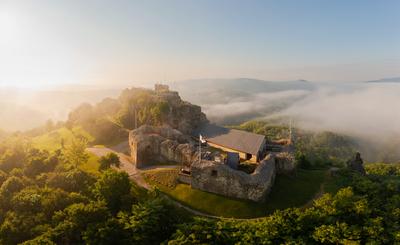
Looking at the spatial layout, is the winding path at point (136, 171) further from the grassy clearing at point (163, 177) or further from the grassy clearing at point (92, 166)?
the grassy clearing at point (92, 166)

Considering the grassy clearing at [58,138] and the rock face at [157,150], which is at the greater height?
the rock face at [157,150]

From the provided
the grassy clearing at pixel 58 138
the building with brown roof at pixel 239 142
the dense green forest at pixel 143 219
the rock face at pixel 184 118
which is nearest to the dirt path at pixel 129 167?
the dense green forest at pixel 143 219

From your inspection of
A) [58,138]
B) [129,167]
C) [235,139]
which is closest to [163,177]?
[129,167]

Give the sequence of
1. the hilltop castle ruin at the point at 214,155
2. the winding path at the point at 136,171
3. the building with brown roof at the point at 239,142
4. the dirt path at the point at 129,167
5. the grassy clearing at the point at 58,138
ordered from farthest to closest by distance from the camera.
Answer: the grassy clearing at the point at 58,138 → the building with brown roof at the point at 239,142 → the dirt path at the point at 129,167 → the hilltop castle ruin at the point at 214,155 → the winding path at the point at 136,171

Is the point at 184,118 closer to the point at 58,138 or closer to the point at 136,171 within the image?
the point at 136,171

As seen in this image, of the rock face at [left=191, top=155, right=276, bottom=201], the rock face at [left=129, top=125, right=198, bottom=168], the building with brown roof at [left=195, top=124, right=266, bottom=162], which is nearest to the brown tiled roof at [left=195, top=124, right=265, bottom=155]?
the building with brown roof at [left=195, top=124, right=266, bottom=162]

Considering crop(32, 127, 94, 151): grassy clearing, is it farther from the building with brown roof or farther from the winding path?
the building with brown roof

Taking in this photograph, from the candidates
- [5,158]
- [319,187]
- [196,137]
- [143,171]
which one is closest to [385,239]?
[319,187]

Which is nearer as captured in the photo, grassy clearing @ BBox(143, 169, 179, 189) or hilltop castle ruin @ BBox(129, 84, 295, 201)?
hilltop castle ruin @ BBox(129, 84, 295, 201)
